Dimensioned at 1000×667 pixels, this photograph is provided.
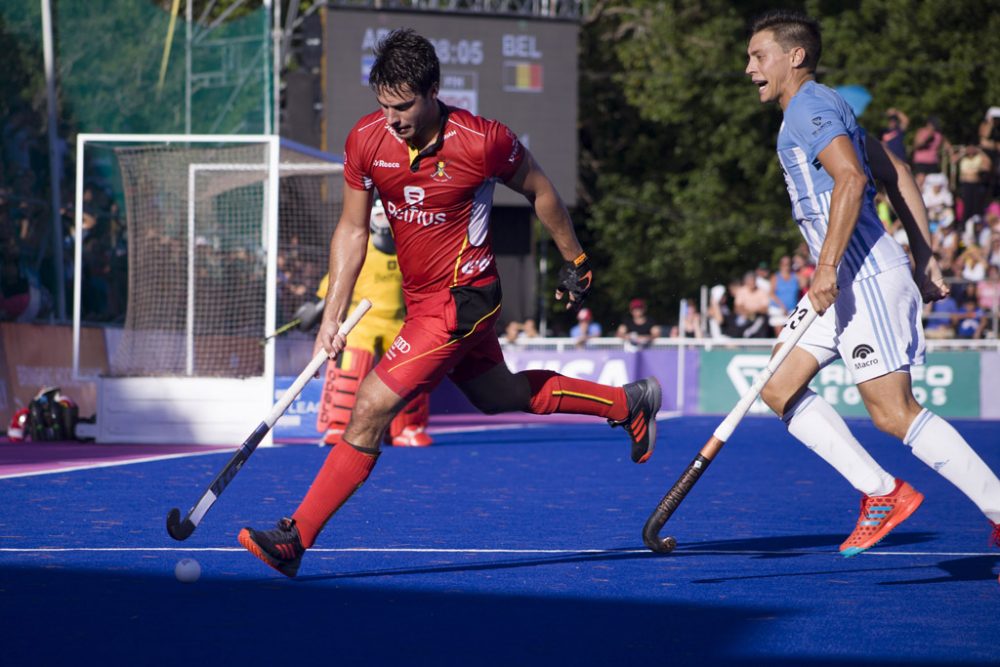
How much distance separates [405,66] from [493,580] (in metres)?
1.89

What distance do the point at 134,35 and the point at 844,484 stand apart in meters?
10.7

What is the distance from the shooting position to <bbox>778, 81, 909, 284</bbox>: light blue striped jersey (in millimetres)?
5598

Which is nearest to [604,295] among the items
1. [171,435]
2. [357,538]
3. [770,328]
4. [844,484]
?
[770,328]

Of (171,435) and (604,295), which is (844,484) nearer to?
(171,435)

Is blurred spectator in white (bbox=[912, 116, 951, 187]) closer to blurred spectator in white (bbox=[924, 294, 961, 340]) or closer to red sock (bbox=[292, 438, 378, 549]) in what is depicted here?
blurred spectator in white (bbox=[924, 294, 961, 340])

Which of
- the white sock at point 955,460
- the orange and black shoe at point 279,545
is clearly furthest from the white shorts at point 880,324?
the orange and black shoe at point 279,545

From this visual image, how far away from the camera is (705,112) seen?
122 ft

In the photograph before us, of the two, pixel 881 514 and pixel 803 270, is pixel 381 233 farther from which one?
pixel 803 270

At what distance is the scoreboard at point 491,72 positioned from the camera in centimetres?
2373

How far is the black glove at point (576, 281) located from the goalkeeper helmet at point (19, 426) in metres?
8.49

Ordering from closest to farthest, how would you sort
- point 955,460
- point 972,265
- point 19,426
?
1. point 955,460
2. point 19,426
3. point 972,265

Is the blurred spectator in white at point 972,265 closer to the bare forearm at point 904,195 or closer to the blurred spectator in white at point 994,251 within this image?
the blurred spectator in white at point 994,251

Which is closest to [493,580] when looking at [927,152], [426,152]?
[426,152]

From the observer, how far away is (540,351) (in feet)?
69.2
